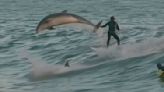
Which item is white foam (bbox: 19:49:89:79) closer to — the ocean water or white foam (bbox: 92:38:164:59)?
the ocean water

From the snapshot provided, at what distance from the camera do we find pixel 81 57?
2680 centimetres

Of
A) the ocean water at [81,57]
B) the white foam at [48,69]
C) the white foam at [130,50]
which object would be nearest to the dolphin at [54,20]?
the ocean water at [81,57]

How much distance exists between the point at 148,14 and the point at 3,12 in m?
15.7

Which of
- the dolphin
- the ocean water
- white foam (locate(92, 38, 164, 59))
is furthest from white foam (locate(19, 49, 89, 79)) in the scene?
the dolphin

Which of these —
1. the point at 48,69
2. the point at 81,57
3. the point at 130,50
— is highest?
the point at 130,50

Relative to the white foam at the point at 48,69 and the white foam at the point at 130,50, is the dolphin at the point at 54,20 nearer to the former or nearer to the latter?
the white foam at the point at 48,69

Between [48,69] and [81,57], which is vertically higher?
[48,69]

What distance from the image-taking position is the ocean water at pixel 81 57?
18.9 meters

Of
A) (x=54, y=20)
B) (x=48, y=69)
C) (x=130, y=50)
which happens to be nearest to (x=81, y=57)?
(x=130, y=50)

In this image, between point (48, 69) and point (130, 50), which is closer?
point (48, 69)

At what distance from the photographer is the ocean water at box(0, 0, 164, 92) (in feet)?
62.1

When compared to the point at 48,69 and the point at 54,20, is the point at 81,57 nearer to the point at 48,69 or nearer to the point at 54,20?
the point at 48,69

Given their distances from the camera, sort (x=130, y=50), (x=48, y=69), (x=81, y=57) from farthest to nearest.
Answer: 1. (x=81, y=57)
2. (x=130, y=50)
3. (x=48, y=69)

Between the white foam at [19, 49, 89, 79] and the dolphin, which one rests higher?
the dolphin
